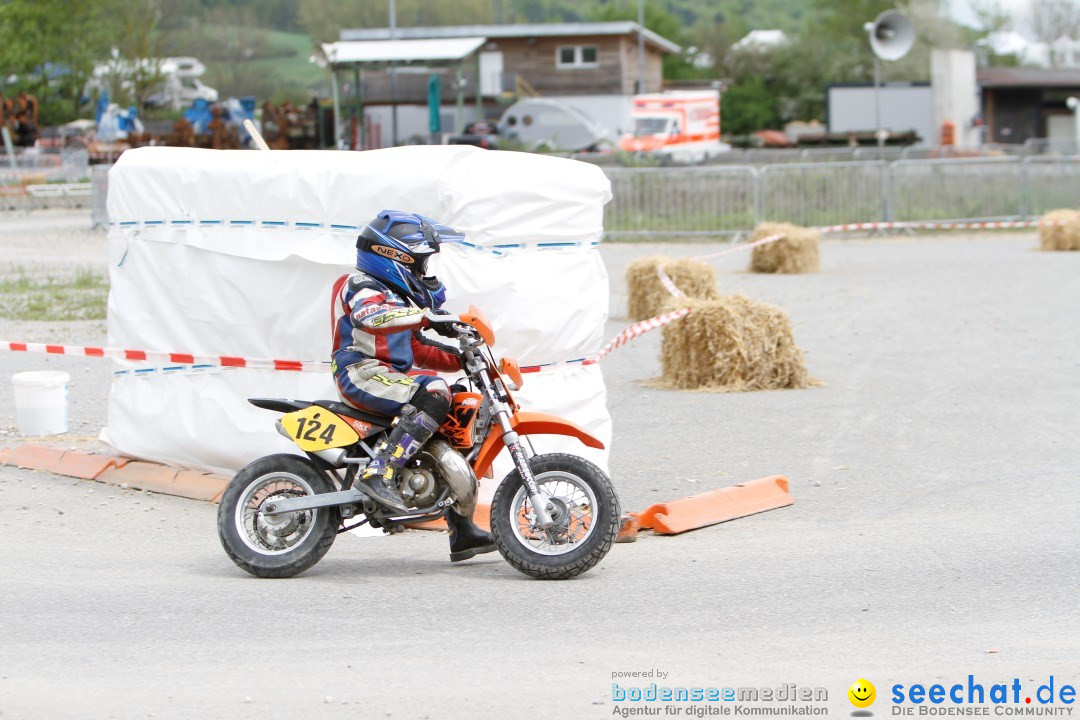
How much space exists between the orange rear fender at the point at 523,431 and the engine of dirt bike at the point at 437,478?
0.10 metres

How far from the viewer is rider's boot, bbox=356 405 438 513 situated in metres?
6.86

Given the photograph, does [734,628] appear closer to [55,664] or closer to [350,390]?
[350,390]

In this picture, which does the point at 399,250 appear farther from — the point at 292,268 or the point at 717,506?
the point at 717,506

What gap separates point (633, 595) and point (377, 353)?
1.78 m

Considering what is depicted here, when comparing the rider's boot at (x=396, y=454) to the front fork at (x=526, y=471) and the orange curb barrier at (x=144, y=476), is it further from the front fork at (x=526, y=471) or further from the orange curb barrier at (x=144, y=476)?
the orange curb barrier at (x=144, y=476)

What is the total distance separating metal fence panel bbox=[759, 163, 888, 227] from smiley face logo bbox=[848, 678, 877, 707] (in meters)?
24.9

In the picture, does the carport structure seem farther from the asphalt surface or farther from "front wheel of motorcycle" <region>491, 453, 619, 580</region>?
"front wheel of motorcycle" <region>491, 453, 619, 580</region>

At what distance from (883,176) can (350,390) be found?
24934mm

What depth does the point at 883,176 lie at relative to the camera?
30.1m

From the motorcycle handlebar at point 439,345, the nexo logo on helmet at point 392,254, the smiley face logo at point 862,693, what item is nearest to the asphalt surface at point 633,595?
the smiley face logo at point 862,693

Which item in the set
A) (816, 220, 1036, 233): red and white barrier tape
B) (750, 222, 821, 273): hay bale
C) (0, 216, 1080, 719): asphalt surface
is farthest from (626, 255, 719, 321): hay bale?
(816, 220, 1036, 233): red and white barrier tape

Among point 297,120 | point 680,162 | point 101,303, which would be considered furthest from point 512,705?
point 297,120

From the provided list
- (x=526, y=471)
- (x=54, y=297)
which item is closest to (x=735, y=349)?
(x=526, y=471)

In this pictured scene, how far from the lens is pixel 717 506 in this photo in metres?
8.31
